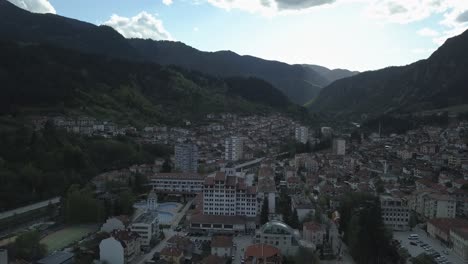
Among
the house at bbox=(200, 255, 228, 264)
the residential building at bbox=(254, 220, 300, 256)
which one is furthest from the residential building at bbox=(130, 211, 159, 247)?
the residential building at bbox=(254, 220, 300, 256)

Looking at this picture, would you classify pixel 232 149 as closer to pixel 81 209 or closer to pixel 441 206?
pixel 81 209

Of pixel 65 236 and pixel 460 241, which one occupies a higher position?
pixel 460 241

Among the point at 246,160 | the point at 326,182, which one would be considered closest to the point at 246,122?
the point at 246,160

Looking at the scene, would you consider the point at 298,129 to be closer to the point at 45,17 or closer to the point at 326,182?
the point at 326,182

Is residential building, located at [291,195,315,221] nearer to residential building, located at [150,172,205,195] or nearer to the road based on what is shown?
the road

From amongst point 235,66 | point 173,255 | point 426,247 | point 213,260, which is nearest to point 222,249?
point 213,260

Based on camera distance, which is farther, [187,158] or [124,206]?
[187,158]
